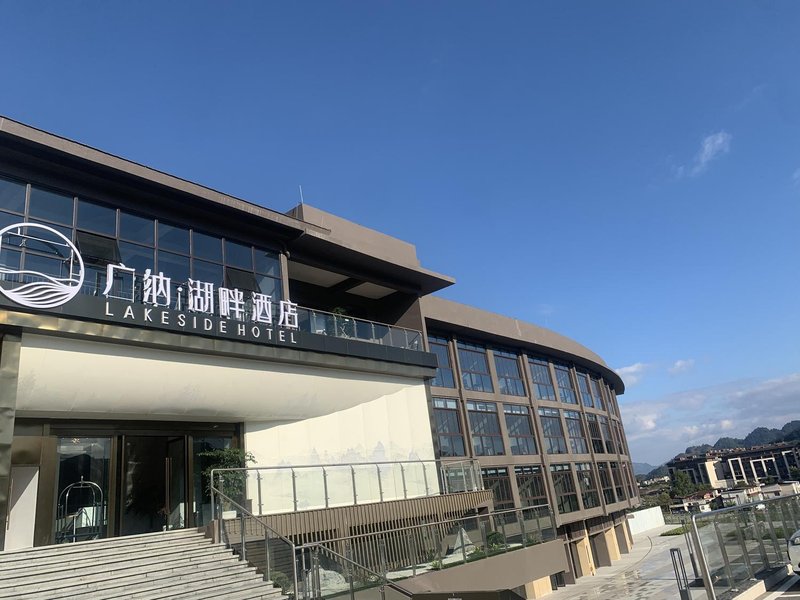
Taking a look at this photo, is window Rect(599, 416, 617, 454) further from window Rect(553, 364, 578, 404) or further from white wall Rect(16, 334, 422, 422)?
white wall Rect(16, 334, 422, 422)

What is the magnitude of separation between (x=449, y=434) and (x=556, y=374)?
1343 cm

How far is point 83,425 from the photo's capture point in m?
14.4

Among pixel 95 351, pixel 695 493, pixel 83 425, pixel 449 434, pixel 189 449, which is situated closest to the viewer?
pixel 95 351

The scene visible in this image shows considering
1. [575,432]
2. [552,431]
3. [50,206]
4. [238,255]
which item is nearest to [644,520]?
[575,432]

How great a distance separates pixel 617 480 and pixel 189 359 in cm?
3611

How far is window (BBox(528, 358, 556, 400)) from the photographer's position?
114ft

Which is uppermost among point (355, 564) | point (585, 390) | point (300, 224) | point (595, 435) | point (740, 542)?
point (300, 224)

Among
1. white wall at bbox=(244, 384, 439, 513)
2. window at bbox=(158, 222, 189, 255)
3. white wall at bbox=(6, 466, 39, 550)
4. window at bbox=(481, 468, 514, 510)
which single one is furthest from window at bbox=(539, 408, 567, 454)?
white wall at bbox=(6, 466, 39, 550)

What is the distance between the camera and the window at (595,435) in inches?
1558

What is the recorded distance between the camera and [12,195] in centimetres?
1313

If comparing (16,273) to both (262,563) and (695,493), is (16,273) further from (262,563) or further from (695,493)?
(695,493)

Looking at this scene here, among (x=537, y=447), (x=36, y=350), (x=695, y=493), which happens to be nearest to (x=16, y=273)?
(x=36, y=350)

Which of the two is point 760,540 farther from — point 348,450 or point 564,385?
point 564,385

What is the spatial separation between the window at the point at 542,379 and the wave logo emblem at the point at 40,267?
2670cm
